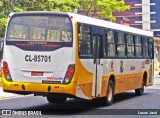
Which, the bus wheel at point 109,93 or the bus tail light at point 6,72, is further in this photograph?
the bus wheel at point 109,93

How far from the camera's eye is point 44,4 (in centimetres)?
3028

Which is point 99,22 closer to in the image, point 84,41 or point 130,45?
point 84,41

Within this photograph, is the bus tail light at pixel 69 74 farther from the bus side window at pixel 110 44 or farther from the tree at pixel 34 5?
the tree at pixel 34 5

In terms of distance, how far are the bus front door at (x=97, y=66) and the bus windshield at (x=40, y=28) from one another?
5.26ft

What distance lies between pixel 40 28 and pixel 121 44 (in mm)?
4630

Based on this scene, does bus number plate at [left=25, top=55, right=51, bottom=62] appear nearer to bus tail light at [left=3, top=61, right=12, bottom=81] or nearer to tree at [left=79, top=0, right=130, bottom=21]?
bus tail light at [left=3, top=61, right=12, bottom=81]

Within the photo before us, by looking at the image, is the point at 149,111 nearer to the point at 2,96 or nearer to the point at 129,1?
the point at 2,96

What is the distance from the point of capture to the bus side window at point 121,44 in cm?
1720

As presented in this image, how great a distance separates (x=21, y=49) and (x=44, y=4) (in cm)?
1689

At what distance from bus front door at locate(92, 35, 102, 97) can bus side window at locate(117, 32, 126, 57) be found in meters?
2.02

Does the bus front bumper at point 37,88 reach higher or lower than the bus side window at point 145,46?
lower

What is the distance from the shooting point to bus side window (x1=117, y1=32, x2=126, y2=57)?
56.4 ft

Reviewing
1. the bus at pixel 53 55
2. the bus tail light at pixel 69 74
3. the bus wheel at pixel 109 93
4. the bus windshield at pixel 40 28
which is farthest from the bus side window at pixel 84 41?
the bus wheel at pixel 109 93

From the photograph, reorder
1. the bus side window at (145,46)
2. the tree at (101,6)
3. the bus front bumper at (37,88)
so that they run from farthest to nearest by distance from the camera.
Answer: the tree at (101,6), the bus side window at (145,46), the bus front bumper at (37,88)
